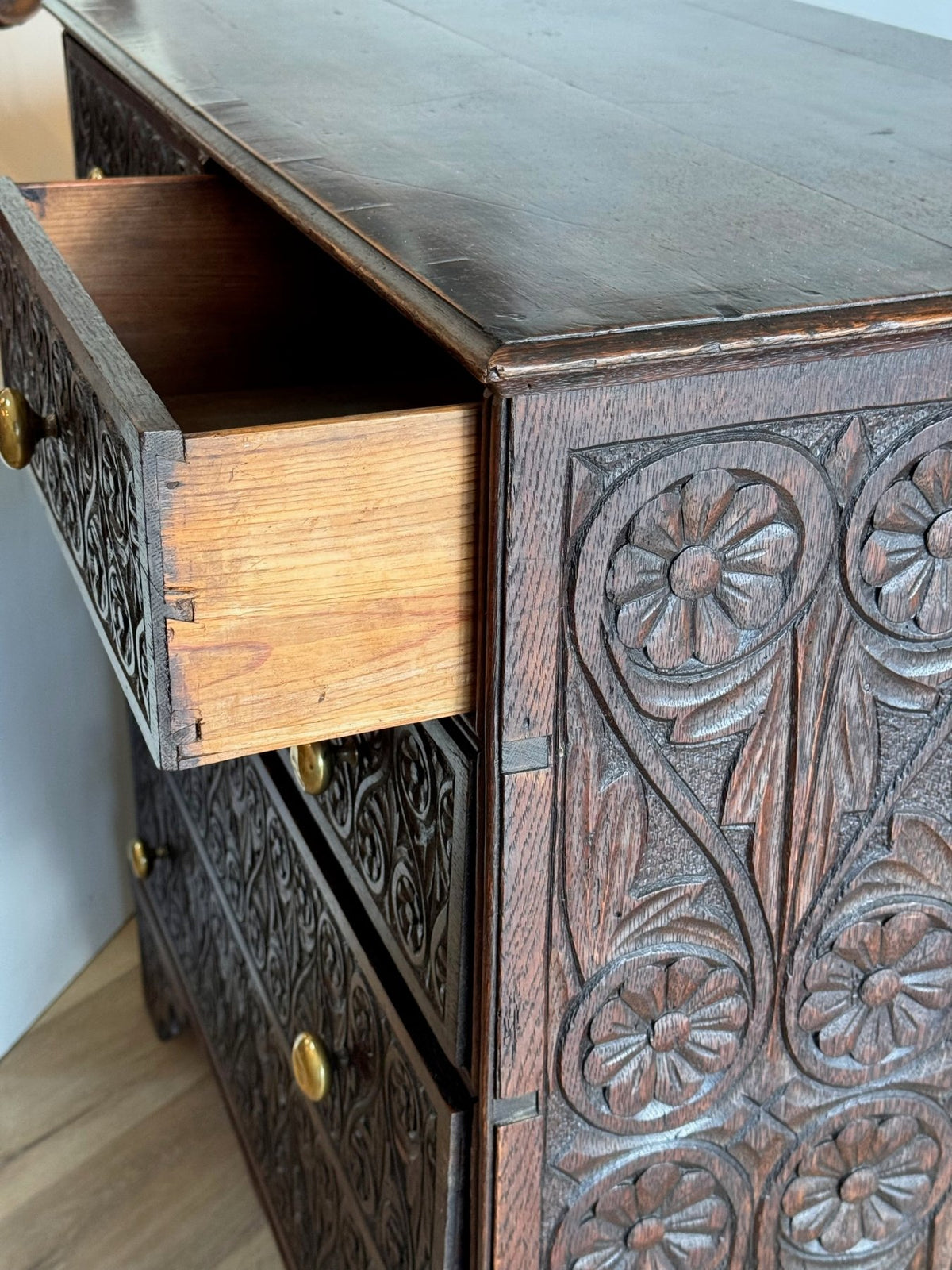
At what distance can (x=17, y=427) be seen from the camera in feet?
2.44

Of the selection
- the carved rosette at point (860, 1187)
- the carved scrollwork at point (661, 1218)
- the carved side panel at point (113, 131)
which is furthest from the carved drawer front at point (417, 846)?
the carved side panel at point (113, 131)

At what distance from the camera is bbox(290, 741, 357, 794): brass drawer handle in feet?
Result: 2.61

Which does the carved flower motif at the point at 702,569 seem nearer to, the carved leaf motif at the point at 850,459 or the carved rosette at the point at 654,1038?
the carved leaf motif at the point at 850,459

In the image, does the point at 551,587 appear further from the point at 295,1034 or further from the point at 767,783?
the point at 295,1034

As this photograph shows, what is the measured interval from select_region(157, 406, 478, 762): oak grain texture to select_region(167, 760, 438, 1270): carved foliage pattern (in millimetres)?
264

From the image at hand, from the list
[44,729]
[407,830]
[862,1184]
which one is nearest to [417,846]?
[407,830]

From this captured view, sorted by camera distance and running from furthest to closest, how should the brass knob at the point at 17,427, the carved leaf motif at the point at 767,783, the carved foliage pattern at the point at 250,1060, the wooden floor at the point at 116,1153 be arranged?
the wooden floor at the point at 116,1153 < the carved foliage pattern at the point at 250,1060 < the brass knob at the point at 17,427 < the carved leaf motif at the point at 767,783

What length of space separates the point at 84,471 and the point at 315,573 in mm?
178

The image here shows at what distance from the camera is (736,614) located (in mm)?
599

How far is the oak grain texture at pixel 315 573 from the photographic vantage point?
0.51 m

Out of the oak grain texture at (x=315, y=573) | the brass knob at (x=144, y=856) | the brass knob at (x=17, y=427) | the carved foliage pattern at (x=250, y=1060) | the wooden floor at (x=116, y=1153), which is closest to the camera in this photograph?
the oak grain texture at (x=315, y=573)

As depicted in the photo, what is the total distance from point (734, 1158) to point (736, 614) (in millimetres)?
322

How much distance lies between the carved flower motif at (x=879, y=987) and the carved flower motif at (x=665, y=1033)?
47mm

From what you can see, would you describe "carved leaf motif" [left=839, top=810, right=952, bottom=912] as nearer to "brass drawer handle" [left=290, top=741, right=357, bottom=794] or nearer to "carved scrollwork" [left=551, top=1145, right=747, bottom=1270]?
"carved scrollwork" [left=551, top=1145, right=747, bottom=1270]
